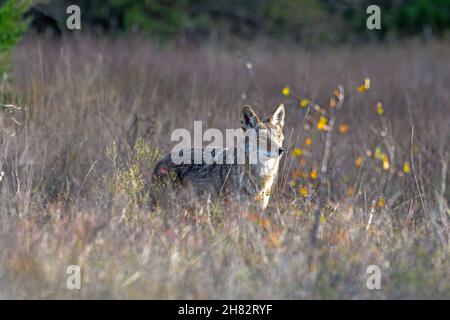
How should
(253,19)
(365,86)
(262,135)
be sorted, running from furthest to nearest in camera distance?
1. (253,19)
2. (262,135)
3. (365,86)

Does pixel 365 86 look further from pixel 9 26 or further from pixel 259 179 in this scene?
pixel 9 26

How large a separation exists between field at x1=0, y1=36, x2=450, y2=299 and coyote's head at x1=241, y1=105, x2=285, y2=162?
28cm

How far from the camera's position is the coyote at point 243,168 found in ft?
23.5

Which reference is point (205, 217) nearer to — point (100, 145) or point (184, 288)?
point (184, 288)

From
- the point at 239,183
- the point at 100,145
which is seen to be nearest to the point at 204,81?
the point at 100,145

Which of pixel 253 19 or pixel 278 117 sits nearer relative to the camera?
pixel 278 117

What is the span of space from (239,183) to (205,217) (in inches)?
34.9

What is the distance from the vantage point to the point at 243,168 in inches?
291

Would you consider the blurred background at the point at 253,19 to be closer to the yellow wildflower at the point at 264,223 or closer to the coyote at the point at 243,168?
the coyote at the point at 243,168

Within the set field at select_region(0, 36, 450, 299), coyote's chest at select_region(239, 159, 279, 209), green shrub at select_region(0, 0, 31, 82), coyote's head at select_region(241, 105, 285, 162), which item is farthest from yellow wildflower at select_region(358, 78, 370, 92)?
green shrub at select_region(0, 0, 31, 82)

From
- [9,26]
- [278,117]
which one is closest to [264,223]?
[278,117]

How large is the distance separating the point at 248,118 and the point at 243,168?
1.49 feet

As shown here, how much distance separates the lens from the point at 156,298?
5.30m

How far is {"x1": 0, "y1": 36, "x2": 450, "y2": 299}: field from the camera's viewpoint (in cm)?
550
